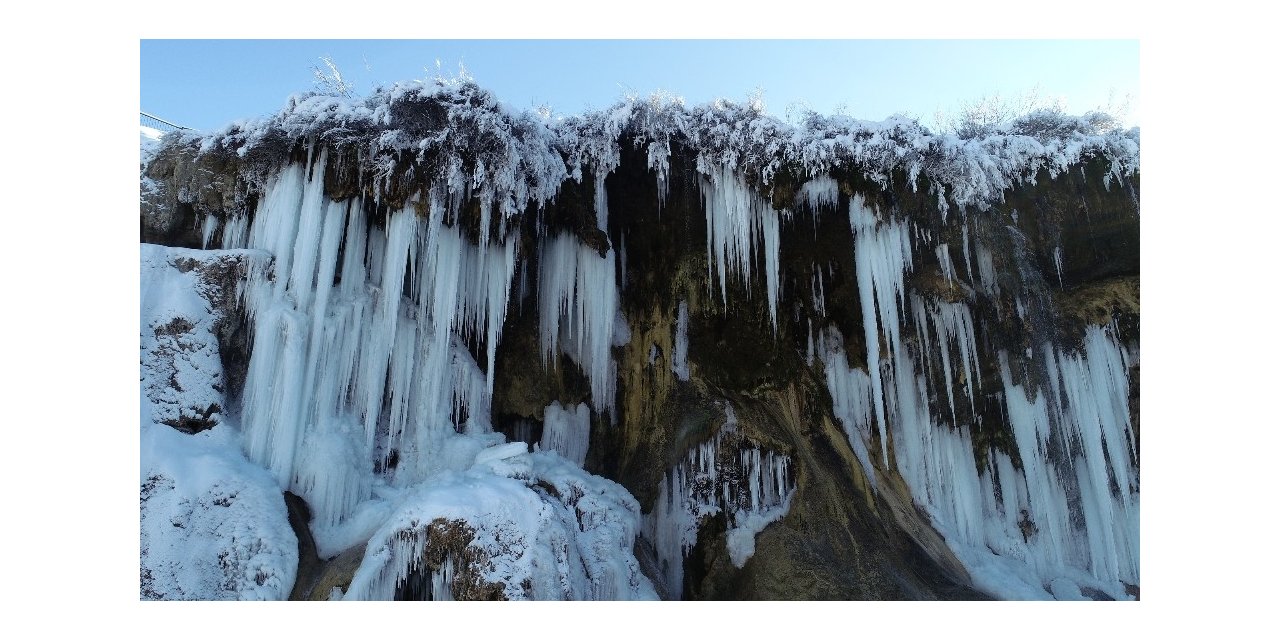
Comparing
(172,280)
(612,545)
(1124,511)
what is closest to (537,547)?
(612,545)

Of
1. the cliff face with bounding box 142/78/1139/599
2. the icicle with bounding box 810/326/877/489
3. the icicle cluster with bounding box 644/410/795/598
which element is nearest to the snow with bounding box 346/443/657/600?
the cliff face with bounding box 142/78/1139/599

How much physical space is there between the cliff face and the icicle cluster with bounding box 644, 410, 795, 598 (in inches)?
1.4

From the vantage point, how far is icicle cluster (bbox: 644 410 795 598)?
9.05 m

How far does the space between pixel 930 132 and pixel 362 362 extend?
732 cm

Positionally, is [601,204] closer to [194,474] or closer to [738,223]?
[738,223]

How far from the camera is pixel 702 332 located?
1066cm

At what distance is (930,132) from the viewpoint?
30.8 feet

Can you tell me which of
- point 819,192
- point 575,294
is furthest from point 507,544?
point 819,192

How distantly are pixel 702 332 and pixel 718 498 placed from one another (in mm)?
2418

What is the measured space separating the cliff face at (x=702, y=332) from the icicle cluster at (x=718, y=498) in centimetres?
4

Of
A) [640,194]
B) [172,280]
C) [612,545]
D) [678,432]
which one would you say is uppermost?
[640,194]

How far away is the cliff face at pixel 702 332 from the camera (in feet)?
27.5

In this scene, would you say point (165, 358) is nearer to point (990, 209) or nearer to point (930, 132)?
point (930, 132)

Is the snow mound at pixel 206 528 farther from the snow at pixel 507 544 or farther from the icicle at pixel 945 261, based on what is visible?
the icicle at pixel 945 261
